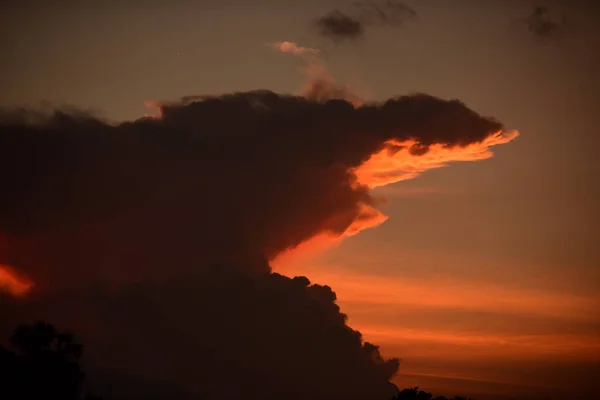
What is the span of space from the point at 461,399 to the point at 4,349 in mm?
A: 78310

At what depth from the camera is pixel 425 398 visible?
155 meters

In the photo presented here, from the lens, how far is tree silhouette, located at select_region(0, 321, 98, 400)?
463 ft

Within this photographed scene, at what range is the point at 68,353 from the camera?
6171 inches

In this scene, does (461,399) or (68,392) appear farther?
(461,399)

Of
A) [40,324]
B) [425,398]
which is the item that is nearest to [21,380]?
[40,324]

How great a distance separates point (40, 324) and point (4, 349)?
33.1ft

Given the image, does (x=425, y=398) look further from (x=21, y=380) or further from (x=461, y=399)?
(x=21, y=380)

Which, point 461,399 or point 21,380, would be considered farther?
point 461,399

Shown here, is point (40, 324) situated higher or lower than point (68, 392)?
higher

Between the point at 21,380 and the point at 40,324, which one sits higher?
the point at 40,324

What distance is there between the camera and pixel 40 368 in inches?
5861

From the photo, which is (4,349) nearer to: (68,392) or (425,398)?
(68,392)

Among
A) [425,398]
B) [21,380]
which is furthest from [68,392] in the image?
[425,398]

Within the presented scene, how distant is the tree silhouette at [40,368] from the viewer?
14125cm
